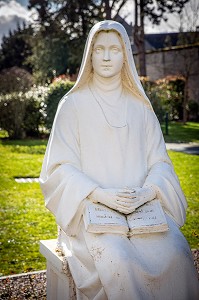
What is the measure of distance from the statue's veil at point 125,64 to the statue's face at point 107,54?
0.14 ft

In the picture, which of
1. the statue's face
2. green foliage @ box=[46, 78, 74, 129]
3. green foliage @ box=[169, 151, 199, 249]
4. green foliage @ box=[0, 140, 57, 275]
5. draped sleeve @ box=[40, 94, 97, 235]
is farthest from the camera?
green foliage @ box=[46, 78, 74, 129]

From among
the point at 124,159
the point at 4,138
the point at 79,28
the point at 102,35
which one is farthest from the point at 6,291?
the point at 79,28

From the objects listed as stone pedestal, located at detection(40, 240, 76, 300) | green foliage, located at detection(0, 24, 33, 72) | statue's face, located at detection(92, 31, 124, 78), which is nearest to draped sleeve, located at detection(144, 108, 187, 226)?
statue's face, located at detection(92, 31, 124, 78)

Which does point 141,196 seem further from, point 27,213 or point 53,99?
point 53,99

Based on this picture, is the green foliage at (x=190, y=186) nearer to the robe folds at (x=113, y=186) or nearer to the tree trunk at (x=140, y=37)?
the robe folds at (x=113, y=186)

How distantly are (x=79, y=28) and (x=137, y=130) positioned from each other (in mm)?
27987

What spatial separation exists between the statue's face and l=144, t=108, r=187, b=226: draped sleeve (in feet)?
1.78

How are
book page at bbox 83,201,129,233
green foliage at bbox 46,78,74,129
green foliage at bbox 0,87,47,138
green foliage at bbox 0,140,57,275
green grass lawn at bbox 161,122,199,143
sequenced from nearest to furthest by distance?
book page at bbox 83,201,129,233 < green foliage at bbox 0,140,57,275 < green foliage at bbox 0,87,47,138 < green grass lawn at bbox 161,122,199,143 < green foliage at bbox 46,78,74,129

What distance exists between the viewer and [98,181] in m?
3.73

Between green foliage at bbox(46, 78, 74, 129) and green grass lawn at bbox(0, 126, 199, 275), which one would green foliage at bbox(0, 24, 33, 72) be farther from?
green grass lawn at bbox(0, 126, 199, 275)

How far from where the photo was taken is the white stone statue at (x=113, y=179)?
3207 mm

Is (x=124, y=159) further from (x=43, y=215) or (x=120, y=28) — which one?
(x=43, y=215)

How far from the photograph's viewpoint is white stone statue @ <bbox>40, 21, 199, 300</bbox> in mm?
3207

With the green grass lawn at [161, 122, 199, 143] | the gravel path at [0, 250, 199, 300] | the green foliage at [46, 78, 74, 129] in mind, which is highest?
the green foliage at [46, 78, 74, 129]
